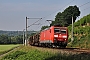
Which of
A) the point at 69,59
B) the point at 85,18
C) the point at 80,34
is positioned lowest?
the point at 69,59

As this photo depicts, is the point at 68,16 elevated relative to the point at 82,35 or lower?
elevated

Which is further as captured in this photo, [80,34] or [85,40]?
[80,34]

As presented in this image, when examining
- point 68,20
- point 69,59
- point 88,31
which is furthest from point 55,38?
point 68,20

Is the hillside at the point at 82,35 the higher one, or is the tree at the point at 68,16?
the tree at the point at 68,16

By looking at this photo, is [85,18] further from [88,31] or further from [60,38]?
[60,38]

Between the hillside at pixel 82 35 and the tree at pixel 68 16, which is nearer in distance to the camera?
the hillside at pixel 82 35

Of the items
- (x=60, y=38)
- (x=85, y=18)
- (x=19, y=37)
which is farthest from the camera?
(x=19, y=37)

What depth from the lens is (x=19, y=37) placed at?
190125 mm

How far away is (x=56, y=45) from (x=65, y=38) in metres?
1.63

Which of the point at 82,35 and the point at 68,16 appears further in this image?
the point at 68,16

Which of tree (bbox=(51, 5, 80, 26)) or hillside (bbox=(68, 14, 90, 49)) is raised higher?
tree (bbox=(51, 5, 80, 26))

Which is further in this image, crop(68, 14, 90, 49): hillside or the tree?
the tree

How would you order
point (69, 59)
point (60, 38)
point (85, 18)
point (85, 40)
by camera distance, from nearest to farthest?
point (69, 59) → point (60, 38) → point (85, 40) → point (85, 18)

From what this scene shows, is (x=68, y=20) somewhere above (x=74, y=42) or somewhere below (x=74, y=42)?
above
